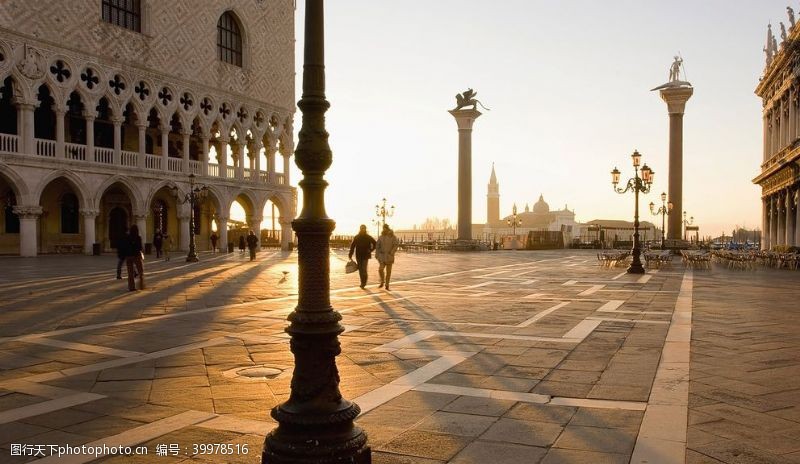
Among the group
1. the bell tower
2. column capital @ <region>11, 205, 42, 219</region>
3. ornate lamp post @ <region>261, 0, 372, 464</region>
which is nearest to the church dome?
the bell tower

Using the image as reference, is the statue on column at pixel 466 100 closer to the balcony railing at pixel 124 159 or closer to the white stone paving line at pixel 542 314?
the balcony railing at pixel 124 159

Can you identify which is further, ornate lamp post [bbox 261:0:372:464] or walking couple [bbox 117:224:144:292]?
walking couple [bbox 117:224:144:292]

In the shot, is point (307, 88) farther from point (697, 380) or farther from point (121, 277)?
point (121, 277)

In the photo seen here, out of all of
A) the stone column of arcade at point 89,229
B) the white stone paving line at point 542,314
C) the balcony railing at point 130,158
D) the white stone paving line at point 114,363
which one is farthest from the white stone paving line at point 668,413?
the balcony railing at point 130,158

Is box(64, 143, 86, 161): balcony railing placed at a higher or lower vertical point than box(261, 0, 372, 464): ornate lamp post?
higher

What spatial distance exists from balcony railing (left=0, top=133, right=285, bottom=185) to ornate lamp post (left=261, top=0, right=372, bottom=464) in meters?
29.5

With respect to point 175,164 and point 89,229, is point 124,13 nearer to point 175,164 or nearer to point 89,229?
point 175,164

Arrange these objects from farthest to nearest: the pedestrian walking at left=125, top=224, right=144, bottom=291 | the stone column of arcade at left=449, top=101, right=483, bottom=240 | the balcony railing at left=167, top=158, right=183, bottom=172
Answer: the stone column of arcade at left=449, top=101, right=483, bottom=240 → the balcony railing at left=167, top=158, right=183, bottom=172 → the pedestrian walking at left=125, top=224, right=144, bottom=291

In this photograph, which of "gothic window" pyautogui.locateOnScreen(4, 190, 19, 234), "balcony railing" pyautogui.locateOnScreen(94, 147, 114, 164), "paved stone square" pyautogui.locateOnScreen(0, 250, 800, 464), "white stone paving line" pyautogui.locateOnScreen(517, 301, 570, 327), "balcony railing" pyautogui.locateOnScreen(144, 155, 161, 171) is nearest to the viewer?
"paved stone square" pyautogui.locateOnScreen(0, 250, 800, 464)

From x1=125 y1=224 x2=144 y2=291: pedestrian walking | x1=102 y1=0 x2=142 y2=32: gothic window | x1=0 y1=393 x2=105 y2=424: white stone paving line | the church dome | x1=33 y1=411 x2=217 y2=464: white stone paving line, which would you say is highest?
x1=102 y1=0 x2=142 y2=32: gothic window

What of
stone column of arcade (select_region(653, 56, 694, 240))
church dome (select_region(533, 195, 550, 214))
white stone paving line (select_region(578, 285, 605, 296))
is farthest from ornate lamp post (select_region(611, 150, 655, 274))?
church dome (select_region(533, 195, 550, 214))

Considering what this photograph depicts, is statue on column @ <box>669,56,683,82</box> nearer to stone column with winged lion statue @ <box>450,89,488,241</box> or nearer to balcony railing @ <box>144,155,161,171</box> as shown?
stone column with winged lion statue @ <box>450,89,488,241</box>

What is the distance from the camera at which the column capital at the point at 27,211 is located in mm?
28578

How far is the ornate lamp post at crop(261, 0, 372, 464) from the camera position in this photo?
3395mm
